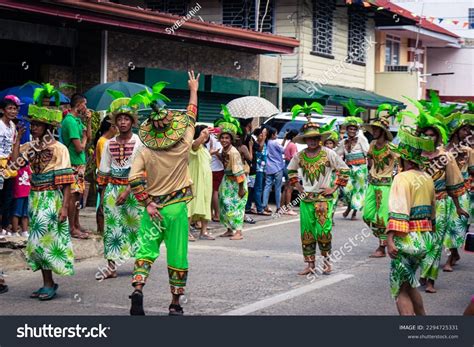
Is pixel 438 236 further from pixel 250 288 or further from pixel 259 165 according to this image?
pixel 259 165

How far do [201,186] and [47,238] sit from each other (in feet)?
17.5

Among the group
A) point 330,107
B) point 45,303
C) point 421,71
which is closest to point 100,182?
point 45,303

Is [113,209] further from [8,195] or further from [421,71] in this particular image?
[421,71]

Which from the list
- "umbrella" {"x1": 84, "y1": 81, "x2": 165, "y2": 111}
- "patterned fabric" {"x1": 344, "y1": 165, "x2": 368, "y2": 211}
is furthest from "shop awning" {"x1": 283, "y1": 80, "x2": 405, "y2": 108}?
"umbrella" {"x1": 84, "y1": 81, "x2": 165, "y2": 111}

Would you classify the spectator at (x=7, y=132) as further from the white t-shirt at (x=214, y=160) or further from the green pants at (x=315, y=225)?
the white t-shirt at (x=214, y=160)

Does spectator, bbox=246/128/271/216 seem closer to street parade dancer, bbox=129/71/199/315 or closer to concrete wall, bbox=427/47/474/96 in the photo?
street parade dancer, bbox=129/71/199/315

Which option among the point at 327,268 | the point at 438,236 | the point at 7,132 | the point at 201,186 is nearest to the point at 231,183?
the point at 201,186

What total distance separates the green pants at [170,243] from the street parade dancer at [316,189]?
9.71 feet

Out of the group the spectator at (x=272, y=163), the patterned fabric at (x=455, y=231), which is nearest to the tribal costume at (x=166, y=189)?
the patterned fabric at (x=455, y=231)

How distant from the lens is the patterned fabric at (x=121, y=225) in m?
10.5

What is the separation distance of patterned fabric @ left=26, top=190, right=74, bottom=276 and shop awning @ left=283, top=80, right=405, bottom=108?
58.7ft

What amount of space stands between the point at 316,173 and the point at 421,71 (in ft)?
91.9

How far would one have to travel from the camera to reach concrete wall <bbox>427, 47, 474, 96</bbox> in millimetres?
41375

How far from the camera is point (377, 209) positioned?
12375 millimetres
